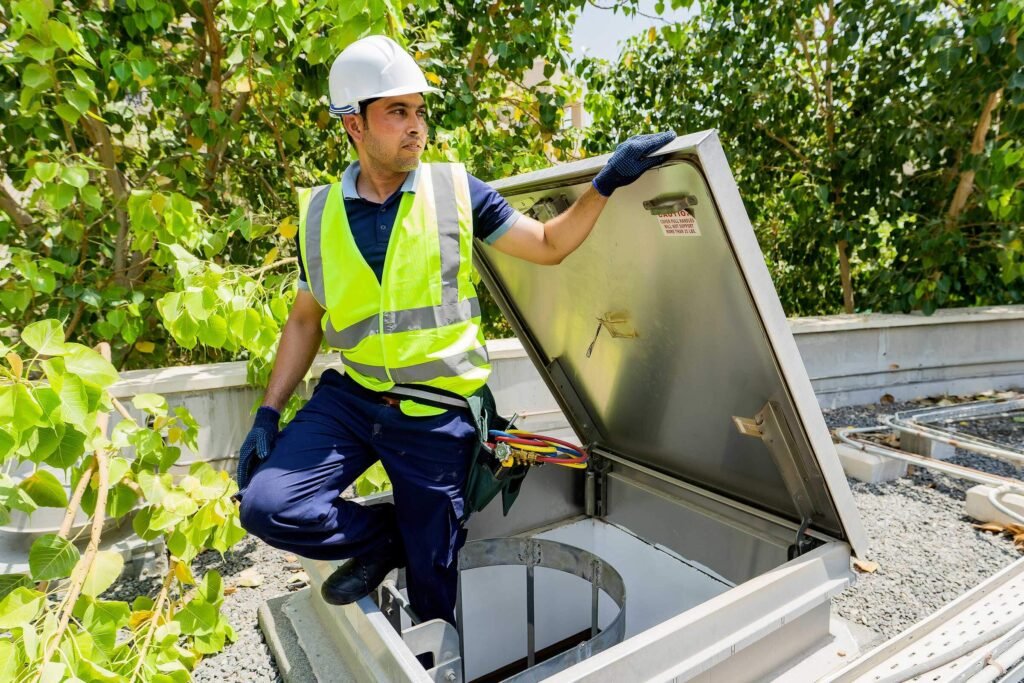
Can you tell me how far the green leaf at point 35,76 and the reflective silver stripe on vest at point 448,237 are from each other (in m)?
1.81

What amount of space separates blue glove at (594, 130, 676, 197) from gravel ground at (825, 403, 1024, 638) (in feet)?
6.83

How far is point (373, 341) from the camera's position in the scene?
1.86m

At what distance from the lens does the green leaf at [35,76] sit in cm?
251

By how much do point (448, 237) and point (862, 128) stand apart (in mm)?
5262

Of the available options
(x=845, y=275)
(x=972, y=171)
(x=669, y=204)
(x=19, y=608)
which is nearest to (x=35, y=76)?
(x=19, y=608)

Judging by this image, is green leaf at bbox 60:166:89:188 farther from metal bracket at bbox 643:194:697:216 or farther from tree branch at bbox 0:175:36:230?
metal bracket at bbox 643:194:697:216

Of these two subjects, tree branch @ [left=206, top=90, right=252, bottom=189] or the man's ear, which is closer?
the man's ear

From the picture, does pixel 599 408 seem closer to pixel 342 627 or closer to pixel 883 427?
pixel 342 627

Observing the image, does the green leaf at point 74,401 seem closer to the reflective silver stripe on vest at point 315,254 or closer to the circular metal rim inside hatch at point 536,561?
the reflective silver stripe on vest at point 315,254

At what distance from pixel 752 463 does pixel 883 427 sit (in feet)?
9.56

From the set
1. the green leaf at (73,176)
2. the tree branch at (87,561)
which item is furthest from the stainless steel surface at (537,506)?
the green leaf at (73,176)

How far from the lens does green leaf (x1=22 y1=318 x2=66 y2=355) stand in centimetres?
156

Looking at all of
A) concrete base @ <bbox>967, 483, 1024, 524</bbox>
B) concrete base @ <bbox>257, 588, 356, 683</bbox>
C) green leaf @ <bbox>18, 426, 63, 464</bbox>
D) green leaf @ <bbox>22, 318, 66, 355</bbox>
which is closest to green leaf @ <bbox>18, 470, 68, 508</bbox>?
green leaf @ <bbox>18, 426, 63, 464</bbox>

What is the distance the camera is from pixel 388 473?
1959mm
